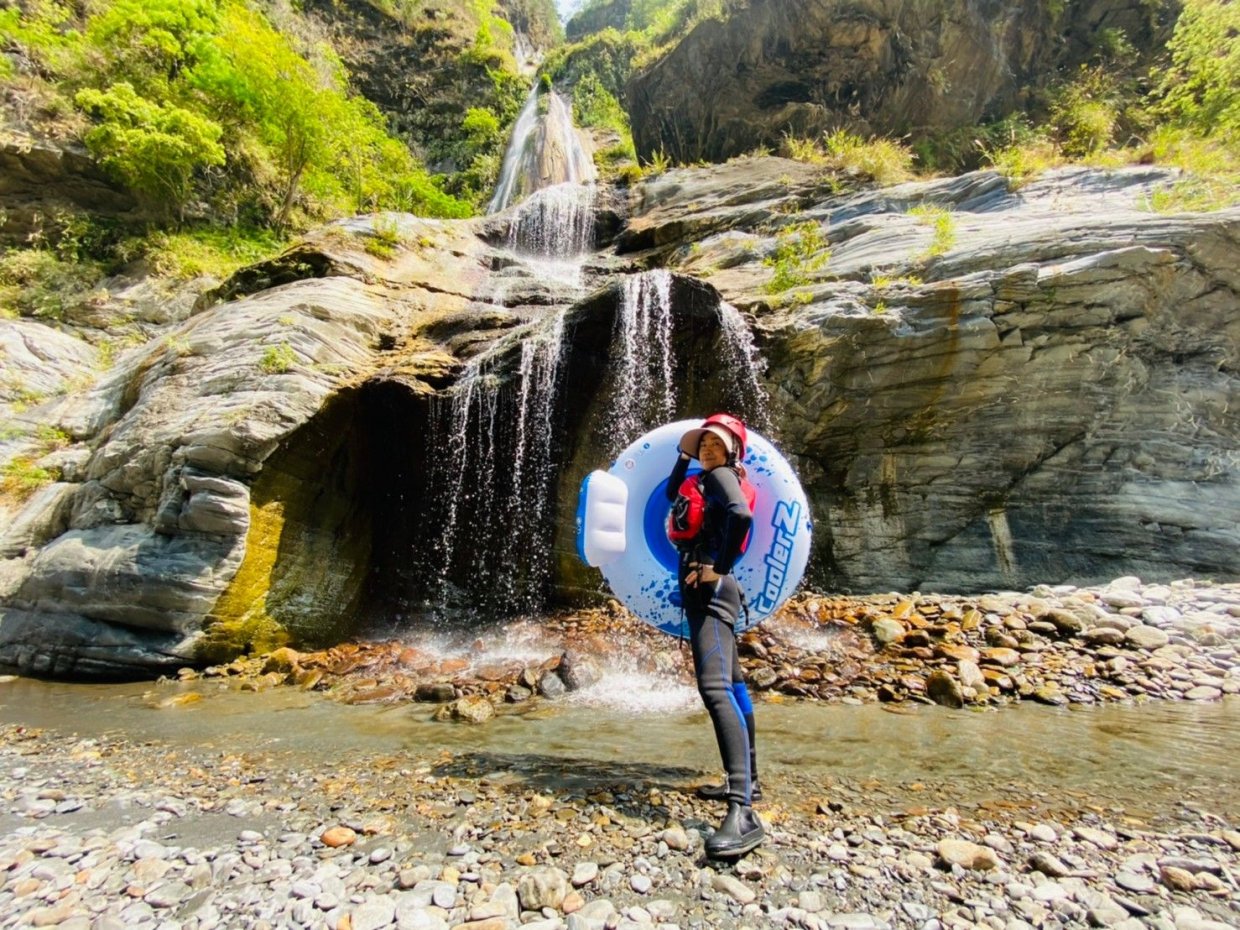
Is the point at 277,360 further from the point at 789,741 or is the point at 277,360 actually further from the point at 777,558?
the point at 789,741

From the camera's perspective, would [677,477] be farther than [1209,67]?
No

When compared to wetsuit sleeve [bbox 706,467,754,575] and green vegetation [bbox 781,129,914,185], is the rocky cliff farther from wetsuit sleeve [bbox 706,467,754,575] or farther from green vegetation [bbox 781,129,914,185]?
wetsuit sleeve [bbox 706,467,754,575]

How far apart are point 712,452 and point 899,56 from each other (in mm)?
18401

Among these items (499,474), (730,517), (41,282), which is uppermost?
(41,282)

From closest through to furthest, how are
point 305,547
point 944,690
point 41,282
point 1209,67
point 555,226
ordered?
point 944,690
point 305,547
point 1209,67
point 41,282
point 555,226

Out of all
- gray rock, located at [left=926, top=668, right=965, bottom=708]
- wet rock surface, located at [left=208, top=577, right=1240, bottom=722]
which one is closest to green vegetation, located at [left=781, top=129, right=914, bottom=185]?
wet rock surface, located at [left=208, top=577, right=1240, bottom=722]

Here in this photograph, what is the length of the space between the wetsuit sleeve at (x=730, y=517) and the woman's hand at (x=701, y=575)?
0.10 feet

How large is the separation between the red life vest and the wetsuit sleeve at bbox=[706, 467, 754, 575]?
11 centimetres

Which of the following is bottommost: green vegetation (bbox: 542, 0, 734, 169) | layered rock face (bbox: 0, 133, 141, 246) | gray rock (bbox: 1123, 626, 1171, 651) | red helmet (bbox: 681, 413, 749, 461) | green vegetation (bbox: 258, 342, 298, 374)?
gray rock (bbox: 1123, 626, 1171, 651)

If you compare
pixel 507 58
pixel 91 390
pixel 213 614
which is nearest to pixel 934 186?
pixel 213 614

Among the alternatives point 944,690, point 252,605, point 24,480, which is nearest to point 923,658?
point 944,690

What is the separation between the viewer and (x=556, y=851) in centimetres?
243

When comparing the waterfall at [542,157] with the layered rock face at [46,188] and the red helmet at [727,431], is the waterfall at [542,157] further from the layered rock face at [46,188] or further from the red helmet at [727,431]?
the red helmet at [727,431]

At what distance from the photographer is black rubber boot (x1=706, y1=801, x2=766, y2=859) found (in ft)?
7.59
